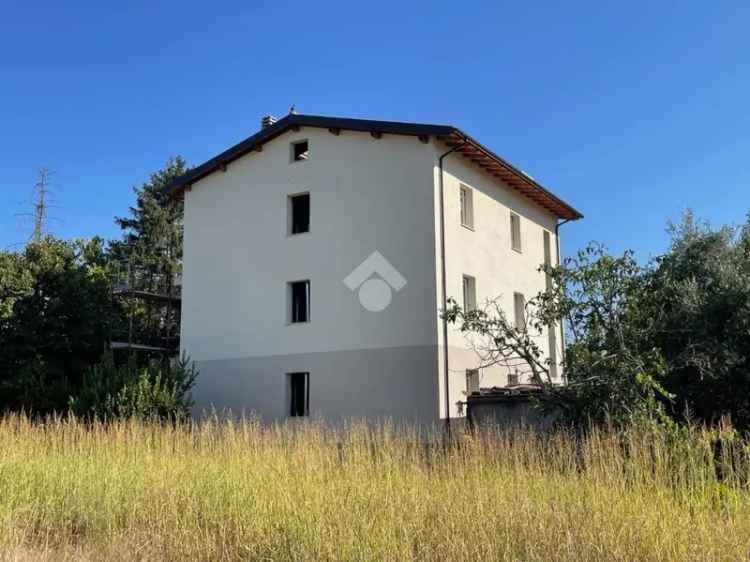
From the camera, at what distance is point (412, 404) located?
55.3ft

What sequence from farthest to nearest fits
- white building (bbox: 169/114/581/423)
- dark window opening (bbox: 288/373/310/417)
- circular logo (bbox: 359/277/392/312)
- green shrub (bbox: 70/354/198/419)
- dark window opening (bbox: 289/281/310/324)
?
1. dark window opening (bbox: 289/281/310/324)
2. dark window opening (bbox: 288/373/310/417)
3. circular logo (bbox: 359/277/392/312)
4. white building (bbox: 169/114/581/423)
5. green shrub (bbox: 70/354/198/419)

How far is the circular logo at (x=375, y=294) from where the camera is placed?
1783 centimetres

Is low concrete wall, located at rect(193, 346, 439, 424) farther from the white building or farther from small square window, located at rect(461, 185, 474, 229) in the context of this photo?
small square window, located at rect(461, 185, 474, 229)

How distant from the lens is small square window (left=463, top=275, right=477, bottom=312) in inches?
741

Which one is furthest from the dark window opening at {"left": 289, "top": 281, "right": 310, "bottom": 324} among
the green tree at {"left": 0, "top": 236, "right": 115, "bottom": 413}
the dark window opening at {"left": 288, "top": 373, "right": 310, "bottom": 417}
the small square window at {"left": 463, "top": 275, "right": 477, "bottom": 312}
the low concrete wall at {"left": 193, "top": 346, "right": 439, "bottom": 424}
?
the green tree at {"left": 0, "top": 236, "right": 115, "bottom": 413}

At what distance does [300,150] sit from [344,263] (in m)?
4.34

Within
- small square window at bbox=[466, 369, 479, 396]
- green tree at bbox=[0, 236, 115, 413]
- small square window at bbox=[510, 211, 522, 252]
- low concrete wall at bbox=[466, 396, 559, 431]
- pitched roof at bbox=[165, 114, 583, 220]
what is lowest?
low concrete wall at bbox=[466, 396, 559, 431]

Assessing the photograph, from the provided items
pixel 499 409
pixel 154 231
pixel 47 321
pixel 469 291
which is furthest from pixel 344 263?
pixel 154 231

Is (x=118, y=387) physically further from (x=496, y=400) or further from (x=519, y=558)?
(x=519, y=558)

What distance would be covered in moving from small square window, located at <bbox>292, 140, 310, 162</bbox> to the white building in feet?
0.15

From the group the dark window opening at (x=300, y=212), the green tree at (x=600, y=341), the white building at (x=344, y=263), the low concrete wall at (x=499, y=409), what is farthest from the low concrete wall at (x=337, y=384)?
the green tree at (x=600, y=341)

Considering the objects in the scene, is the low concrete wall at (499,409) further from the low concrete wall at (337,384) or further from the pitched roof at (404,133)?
the pitched roof at (404,133)

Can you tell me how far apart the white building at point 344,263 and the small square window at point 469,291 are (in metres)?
0.04

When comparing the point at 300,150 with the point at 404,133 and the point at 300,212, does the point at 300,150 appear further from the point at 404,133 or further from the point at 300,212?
the point at 404,133
